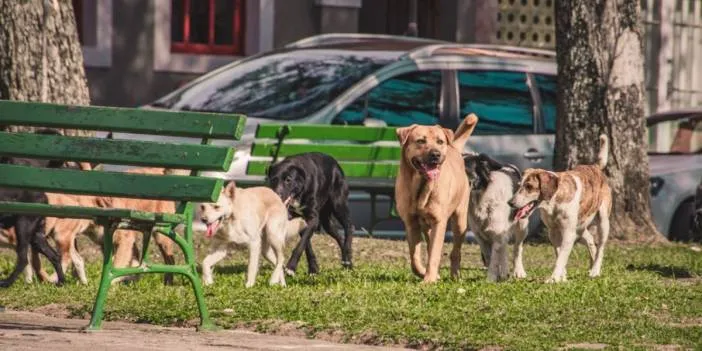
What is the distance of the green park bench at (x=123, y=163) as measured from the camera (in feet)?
34.0

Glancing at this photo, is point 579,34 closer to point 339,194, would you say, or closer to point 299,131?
point 299,131

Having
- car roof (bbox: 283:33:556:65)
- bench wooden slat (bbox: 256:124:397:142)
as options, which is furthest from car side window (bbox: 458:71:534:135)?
bench wooden slat (bbox: 256:124:397:142)

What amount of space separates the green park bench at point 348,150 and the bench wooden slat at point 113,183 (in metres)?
6.24

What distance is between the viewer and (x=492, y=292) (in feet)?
40.2

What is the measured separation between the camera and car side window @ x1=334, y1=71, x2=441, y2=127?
1889 centimetres

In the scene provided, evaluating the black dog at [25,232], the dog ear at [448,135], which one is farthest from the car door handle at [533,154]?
the black dog at [25,232]

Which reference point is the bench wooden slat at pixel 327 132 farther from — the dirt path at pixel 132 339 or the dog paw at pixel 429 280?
the dirt path at pixel 132 339

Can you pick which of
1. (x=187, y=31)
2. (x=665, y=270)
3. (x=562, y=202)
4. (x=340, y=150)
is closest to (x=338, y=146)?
(x=340, y=150)

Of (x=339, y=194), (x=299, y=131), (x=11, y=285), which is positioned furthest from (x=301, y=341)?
(x=299, y=131)

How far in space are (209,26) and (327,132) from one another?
30.4 ft

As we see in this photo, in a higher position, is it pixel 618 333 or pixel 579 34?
pixel 579 34

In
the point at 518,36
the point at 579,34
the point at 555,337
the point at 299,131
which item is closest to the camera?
the point at 555,337

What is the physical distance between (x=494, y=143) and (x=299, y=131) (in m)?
2.73

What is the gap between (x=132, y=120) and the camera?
35.7 feet
